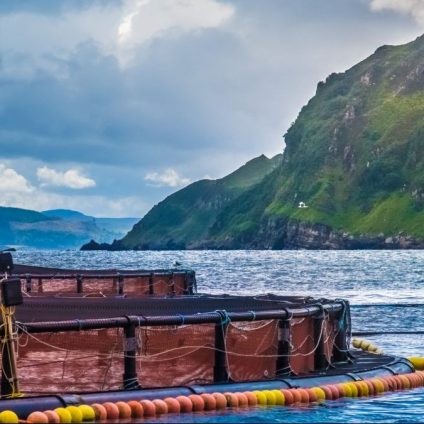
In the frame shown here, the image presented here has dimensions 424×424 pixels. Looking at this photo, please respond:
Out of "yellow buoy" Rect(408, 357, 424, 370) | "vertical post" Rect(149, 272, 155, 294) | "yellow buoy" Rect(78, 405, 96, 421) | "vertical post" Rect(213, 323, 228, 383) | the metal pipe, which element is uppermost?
"vertical post" Rect(149, 272, 155, 294)

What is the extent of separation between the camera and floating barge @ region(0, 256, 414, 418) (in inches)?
897

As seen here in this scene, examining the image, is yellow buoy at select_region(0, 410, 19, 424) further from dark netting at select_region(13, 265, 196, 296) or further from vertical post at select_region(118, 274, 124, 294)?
vertical post at select_region(118, 274, 124, 294)

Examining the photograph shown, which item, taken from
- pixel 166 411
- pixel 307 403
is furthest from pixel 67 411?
pixel 307 403

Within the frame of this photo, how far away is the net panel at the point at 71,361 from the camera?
900 inches

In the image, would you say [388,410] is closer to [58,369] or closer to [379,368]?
Answer: [379,368]

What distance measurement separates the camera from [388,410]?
990 inches

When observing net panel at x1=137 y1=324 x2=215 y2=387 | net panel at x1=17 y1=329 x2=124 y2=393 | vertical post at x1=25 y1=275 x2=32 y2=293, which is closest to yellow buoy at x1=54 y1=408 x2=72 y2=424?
net panel at x1=17 y1=329 x2=124 y2=393

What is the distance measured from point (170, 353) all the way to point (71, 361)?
8.09ft

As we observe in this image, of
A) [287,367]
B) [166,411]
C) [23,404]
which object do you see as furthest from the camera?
[287,367]

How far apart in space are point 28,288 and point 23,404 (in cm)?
2698

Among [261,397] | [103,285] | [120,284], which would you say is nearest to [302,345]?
[261,397]

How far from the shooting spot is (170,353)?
2464 cm

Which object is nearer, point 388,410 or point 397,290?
point 388,410

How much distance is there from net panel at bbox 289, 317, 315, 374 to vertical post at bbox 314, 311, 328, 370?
128 millimetres
